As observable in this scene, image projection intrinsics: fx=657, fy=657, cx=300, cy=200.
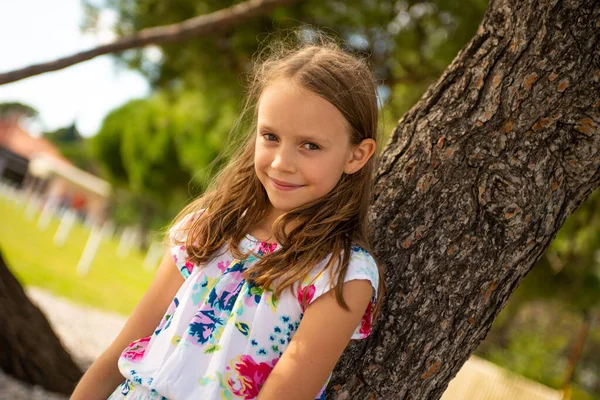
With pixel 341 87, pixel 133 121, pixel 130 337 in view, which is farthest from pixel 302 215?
pixel 133 121

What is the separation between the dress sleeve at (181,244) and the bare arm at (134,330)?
32 mm

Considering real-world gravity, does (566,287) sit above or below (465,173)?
below

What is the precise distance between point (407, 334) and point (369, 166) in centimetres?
46

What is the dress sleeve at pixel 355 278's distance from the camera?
54.0 inches

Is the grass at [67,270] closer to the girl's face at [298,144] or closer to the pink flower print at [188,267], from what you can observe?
the pink flower print at [188,267]

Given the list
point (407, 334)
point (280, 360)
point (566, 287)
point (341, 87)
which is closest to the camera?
point (280, 360)

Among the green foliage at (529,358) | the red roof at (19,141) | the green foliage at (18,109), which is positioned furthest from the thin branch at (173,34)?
the green foliage at (18,109)

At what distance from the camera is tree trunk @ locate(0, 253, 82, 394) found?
3.16 m

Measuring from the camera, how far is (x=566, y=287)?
5.65 m

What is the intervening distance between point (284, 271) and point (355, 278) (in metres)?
0.16

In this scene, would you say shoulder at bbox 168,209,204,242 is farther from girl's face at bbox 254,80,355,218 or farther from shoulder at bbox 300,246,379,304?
shoulder at bbox 300,246,379,304

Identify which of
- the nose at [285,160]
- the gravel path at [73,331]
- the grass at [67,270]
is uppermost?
the nose at [285,160]

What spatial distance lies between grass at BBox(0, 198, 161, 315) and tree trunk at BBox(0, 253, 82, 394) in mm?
2836

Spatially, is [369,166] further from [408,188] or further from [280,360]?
[280,360]
